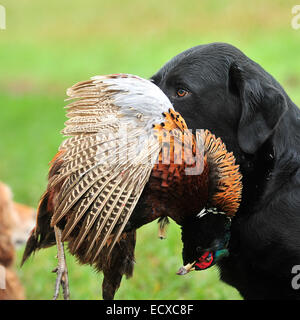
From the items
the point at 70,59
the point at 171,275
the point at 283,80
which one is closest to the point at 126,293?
the point at 171,275

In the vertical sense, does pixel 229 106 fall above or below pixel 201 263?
above

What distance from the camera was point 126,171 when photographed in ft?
6.88

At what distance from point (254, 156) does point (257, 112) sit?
21 cm

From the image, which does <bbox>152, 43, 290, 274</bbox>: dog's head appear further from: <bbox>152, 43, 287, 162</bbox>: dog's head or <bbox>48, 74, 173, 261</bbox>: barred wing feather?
<bbox>48, 74, 173, 261</bbox>: barred wing feather

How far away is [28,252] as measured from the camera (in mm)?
2672

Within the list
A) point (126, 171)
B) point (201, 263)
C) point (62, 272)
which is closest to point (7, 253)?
point (62, 272)

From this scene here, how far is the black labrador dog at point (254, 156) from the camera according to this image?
2400 mm

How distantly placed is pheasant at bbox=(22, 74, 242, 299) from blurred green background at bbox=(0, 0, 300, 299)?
1.62 metres

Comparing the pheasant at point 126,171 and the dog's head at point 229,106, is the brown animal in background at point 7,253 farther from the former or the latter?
the dog's head at point 229,106

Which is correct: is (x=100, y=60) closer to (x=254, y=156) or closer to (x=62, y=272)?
(x=254, y=156)

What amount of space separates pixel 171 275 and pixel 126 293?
1.37 ft

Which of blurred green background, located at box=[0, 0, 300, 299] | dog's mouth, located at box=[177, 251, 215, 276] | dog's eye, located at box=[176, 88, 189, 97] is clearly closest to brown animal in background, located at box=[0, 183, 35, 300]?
A: blurred green background, located at box=[0, 0, 300, 299]

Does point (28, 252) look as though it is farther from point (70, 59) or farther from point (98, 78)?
A: point (70, 59)

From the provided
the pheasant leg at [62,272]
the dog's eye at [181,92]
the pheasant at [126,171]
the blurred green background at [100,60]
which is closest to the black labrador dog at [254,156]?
the dog's eye at [181,92]
